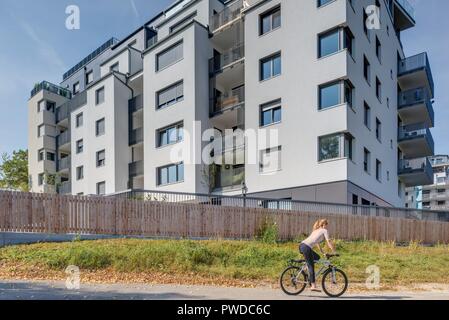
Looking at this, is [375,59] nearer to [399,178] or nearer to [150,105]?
[399,178]

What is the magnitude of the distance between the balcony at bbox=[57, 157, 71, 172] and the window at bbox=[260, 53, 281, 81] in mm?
22727

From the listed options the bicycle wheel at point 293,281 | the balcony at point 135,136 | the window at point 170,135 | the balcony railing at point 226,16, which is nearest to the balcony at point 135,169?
the balcony at point 135,136

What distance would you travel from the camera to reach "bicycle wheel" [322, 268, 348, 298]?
7699mm

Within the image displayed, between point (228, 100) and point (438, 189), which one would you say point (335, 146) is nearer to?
point (228, 100)

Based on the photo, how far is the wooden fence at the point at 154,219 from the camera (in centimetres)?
1243

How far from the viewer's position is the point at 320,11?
19.3 meters

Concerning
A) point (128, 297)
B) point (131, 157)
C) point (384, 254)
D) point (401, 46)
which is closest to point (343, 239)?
point (384, 254)

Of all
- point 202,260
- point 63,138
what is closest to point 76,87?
point 63,138

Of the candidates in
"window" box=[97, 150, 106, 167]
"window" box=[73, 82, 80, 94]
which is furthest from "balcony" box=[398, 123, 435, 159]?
"window" box=[73, 82, 80, 94]

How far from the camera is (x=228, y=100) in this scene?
76.7ft

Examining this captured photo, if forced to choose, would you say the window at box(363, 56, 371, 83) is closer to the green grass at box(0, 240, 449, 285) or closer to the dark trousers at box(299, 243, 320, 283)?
the green grass at box(0, 240, 449, 285)

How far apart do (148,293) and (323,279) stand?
3.91 metres
